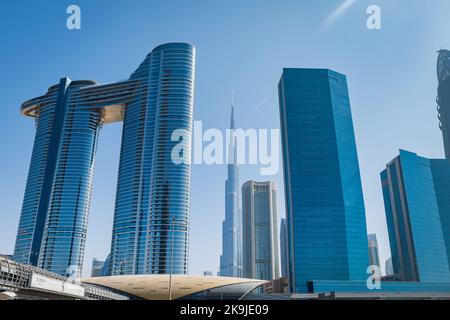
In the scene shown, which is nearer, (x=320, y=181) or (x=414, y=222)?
(x=320, y=181)

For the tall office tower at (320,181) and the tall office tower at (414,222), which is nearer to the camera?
the tall office tower at (320,181)

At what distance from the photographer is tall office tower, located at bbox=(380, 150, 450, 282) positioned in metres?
176

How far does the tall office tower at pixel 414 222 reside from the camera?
6944 inches

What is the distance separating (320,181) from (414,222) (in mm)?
54616

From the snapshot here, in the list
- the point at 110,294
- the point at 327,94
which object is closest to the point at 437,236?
the point at 327,94

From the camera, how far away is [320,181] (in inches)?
6447

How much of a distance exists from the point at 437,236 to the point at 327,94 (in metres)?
86.9

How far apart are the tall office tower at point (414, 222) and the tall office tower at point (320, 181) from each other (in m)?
32.8

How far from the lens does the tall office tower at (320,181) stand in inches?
6078

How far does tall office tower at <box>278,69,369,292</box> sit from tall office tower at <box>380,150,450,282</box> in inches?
1290

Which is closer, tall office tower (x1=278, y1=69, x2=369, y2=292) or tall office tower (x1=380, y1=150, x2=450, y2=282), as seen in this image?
tall office tower (x1=278, y1=69, x2=369, y2=292)

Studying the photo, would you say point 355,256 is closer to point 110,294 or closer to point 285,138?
point 285,138

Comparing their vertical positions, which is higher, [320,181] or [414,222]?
[320,181]
